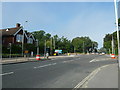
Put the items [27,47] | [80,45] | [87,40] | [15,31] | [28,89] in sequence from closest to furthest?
[28,89]
[27,47]
[15,31]
[80,45]
[87,40]

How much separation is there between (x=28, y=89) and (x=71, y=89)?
176 cm

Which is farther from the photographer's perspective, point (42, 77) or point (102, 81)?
point (42, 77)

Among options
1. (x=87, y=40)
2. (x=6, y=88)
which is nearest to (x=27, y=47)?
(x=6, y=88)

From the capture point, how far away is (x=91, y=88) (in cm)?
637

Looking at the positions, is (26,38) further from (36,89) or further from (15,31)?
(36,89)

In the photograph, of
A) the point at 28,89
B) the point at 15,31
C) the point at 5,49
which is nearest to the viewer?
the point at 28,89

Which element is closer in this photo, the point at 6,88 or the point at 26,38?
the point at 6,88

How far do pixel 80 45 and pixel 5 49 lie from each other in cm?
7441

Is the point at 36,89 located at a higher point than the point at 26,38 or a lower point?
lower

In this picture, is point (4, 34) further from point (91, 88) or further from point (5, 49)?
point (91, 88)

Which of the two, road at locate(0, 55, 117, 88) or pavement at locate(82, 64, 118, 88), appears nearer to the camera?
pavement at locate(82, 64, 118, 88)

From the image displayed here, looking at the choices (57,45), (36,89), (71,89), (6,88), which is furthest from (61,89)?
(57,45)

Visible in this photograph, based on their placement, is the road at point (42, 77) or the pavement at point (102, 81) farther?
the road at point (42, 77)

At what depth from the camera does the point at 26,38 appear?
5559 cm
